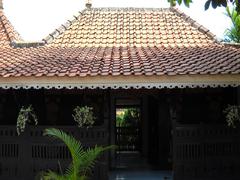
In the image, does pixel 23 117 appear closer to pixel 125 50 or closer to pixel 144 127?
pixel 125 50

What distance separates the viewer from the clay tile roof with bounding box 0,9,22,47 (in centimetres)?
1236

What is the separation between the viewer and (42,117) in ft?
33.3

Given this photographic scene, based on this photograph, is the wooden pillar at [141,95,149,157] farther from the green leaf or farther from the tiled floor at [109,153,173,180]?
the green leaf

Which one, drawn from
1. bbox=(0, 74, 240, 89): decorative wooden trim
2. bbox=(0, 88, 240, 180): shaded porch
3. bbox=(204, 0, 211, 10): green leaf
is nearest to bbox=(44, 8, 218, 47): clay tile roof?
bbox=(0, 88, 240, 180): shaded porch

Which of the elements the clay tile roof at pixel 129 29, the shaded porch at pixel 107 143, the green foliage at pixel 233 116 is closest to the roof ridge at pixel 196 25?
the clay tile roof at pixel 129 29

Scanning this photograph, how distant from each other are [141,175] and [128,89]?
219 centimetres

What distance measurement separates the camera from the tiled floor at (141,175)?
994cm

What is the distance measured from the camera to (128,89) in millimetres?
10047

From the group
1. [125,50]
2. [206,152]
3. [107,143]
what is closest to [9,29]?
[125,50]

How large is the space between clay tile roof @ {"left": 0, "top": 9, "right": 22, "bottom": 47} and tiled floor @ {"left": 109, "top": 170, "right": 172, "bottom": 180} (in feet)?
16.6

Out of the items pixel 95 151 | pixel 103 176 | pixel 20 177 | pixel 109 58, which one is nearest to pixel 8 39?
pixel 109 58

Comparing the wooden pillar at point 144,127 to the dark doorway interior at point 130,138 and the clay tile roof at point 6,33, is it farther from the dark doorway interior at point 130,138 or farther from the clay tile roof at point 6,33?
the clay tile roof at point 6,33

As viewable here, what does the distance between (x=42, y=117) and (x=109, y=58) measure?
2.27 meters

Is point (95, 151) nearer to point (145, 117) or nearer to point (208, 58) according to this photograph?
point (208, 58)
